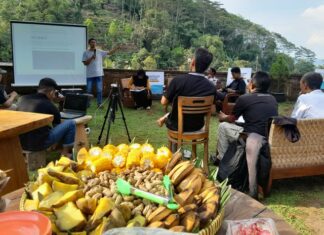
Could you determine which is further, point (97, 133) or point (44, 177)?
point (97, 133)

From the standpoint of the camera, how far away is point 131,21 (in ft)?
87.1

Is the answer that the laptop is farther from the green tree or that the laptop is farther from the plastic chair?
the green tree

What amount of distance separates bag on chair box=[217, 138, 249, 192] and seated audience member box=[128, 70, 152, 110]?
16.6 feet

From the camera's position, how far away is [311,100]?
3719 mm

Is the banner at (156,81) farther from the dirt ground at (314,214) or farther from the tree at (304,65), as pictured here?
the tree at (304,65)

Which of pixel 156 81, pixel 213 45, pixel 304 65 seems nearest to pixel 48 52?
pixel 156 81

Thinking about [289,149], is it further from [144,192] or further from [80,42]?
[80,42]

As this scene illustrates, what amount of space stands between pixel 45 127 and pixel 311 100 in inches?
121

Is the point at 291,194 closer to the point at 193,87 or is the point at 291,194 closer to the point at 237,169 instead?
the point at 237,169

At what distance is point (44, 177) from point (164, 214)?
527mm

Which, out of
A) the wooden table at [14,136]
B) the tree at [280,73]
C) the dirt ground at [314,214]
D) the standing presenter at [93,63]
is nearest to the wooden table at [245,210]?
the wooden table at [14,136]

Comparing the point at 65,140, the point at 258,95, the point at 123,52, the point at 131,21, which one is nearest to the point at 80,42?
the point at 65,140

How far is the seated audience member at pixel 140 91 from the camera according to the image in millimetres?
8391

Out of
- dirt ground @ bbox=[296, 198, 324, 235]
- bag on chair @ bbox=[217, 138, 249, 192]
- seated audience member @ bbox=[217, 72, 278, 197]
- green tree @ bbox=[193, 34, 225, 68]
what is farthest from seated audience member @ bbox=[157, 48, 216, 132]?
green tree @ bbox=[193, 34, 225, 68]
